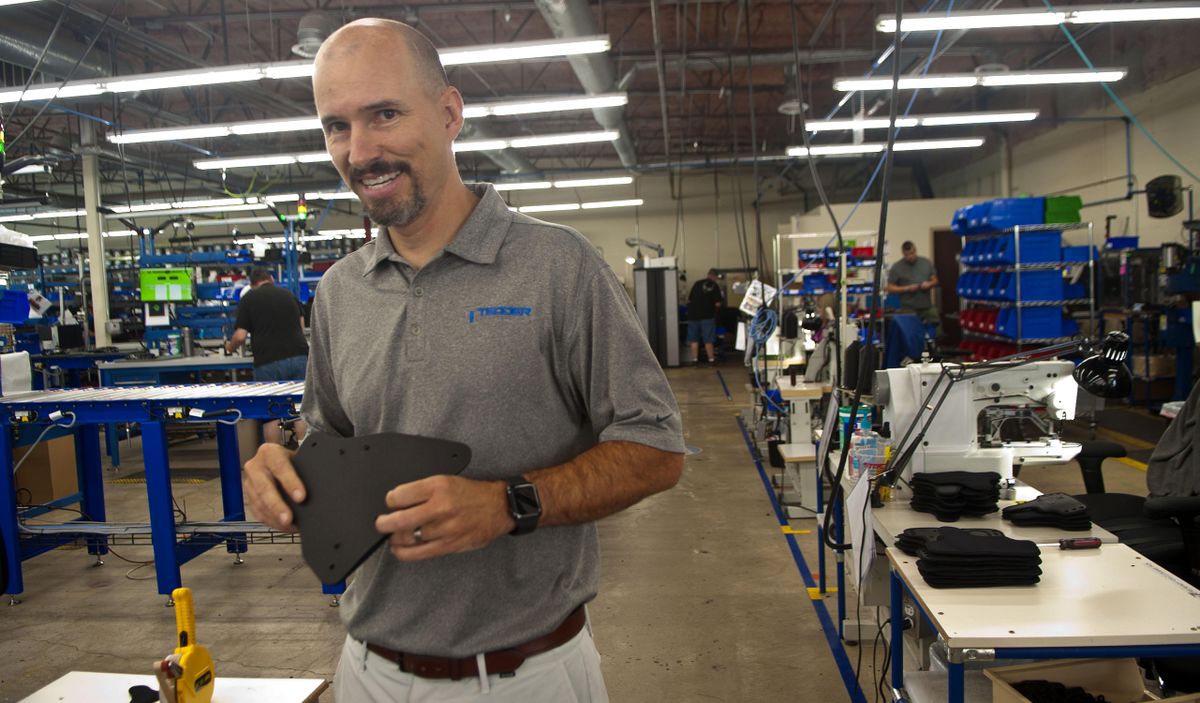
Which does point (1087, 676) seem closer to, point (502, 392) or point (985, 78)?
point (502, 392)

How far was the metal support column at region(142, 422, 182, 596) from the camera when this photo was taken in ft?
12.3

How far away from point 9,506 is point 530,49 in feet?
13.2

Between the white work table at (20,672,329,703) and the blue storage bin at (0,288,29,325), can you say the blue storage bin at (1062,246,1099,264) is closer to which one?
the white work table at (20,672,329,703)

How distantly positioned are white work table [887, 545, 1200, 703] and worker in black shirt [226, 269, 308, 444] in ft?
16.9

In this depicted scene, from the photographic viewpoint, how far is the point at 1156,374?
756 cm

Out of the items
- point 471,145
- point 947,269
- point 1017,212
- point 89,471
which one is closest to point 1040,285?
point 1017,212

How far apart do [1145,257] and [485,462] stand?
857 centimetres

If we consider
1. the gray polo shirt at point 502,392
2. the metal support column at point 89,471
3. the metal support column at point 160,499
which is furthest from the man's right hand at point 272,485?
the metal support column at point 89,471

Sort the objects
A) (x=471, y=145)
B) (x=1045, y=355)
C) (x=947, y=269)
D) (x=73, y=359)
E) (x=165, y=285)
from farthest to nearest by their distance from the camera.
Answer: (x=947, y=269), (x=471, y=145), (x=165, y=285), (x=73, y=359), (x=1045, y=355)

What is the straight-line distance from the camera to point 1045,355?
8.46ft

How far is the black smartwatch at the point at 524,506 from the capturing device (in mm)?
Answer: 877

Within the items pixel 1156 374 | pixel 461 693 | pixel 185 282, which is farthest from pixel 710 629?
pixel 185 282

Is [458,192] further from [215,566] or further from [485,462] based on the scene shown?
[215,566]

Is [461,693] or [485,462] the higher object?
[485,462]
